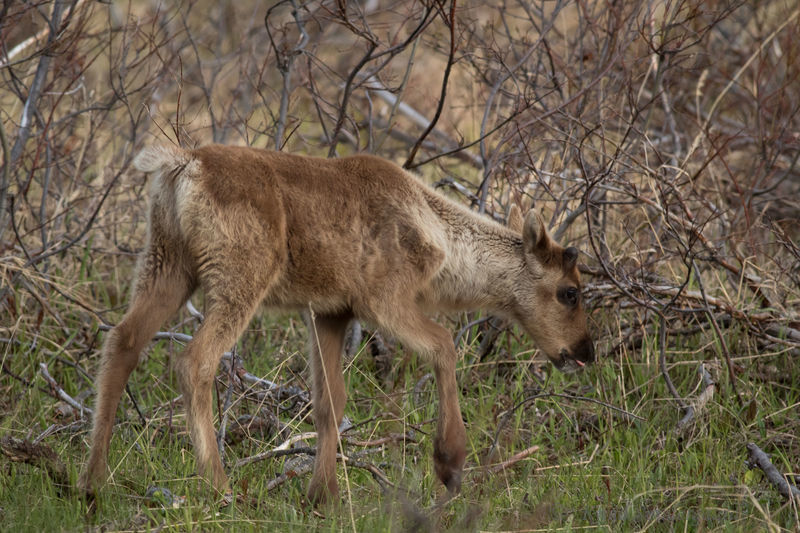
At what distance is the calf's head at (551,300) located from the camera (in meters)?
6.27

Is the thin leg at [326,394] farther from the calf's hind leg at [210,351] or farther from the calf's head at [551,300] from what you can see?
the calf's head at [551,300]

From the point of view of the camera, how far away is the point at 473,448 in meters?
6.05

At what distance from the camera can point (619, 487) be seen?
18.8ft

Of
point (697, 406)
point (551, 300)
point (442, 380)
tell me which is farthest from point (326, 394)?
point (697, 406)

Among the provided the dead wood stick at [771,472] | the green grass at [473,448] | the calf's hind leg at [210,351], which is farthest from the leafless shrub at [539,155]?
the calf's hind leg at [210,351]

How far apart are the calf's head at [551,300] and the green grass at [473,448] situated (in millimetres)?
555

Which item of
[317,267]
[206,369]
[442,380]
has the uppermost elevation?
[317,267]

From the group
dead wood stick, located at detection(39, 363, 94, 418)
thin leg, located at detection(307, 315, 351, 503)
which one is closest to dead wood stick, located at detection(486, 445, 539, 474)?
thin leg, located at detection(307, 315, 351, 503)

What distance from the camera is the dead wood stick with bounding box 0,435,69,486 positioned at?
5098 mm

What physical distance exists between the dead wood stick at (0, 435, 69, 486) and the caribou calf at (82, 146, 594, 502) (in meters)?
0.14

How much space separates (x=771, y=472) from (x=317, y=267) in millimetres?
2806

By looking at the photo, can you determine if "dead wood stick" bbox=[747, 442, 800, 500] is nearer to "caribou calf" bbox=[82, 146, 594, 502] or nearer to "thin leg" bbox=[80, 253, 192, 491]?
"caribou calf" bbox=[82, 146, 594, 502]

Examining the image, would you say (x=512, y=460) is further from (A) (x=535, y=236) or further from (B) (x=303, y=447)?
(A) (x=535, y=236)

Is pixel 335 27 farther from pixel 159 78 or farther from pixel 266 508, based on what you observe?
pixel 266 508
